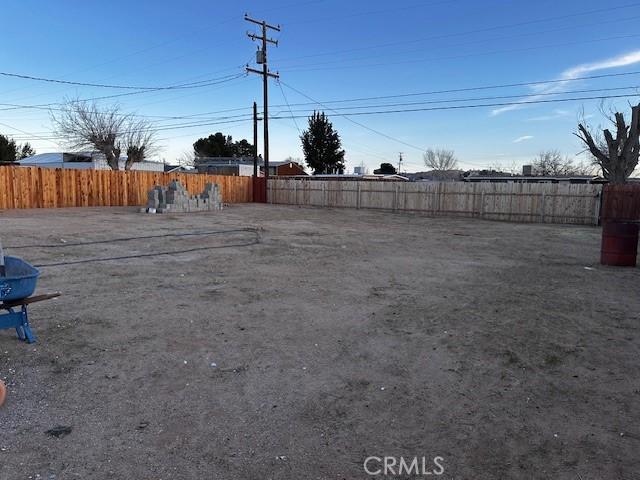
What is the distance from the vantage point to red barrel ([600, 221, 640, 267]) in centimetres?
919

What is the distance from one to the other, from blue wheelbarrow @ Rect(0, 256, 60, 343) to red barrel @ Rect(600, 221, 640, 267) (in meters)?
9.77

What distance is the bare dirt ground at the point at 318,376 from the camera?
2.77m

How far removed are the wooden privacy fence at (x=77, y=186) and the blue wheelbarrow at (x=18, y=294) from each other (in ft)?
60.3

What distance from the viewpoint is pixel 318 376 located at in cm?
390

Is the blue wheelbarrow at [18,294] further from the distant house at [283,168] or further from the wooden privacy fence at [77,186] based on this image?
the distant house at [283,168]

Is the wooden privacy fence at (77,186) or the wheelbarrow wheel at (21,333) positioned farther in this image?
the wooden privacy fence at (77,186)

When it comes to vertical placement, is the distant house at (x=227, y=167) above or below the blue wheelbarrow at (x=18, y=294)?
above

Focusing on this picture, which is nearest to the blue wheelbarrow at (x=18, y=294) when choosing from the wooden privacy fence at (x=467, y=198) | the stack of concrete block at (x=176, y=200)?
the stack of concrete block at (x=176, y=200)

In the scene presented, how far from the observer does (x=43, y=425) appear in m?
3.01

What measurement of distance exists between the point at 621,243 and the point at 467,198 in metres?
15.3

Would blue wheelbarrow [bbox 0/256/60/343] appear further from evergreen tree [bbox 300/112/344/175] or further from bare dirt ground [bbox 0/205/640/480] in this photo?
evergreen tree [bbox 300/112/344/175]

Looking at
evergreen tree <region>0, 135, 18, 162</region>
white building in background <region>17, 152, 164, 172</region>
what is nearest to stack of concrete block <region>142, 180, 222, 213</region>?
white building in background <region>17, 152, 164, 172</region>

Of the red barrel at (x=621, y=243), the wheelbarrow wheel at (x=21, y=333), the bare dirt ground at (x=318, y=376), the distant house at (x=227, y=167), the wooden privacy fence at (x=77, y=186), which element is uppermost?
the distant house at (x=227, y=167)

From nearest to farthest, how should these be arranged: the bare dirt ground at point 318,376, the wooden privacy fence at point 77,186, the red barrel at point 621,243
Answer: the bare dirt ground at point 318,376
the red barrel at point 621,243
the wooden privacy fence at point 77,186
